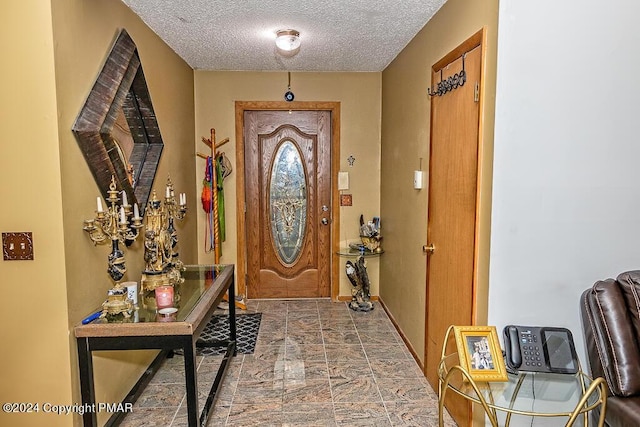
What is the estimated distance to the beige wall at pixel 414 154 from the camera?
2.06 m

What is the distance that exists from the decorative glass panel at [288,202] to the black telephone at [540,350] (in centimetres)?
303

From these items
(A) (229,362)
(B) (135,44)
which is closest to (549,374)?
(A) (229,362)

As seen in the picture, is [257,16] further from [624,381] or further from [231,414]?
[624,381]

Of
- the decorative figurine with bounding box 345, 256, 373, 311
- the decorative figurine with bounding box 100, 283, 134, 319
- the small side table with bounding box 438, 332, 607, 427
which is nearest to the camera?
the small side table with bounding box 438, 332, 607, 427

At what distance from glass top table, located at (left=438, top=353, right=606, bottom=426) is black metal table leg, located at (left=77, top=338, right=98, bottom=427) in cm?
159

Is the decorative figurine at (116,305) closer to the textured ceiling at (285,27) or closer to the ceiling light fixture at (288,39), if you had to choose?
the textured ceiling at (285,27)

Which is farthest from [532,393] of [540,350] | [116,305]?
[116,305]

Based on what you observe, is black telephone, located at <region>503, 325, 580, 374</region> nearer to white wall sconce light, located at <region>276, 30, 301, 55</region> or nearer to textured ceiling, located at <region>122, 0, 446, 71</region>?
textured ceiling, located at <region>122, 0, 446, 71</region>

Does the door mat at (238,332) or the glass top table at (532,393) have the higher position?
the glass top table at (532,393)

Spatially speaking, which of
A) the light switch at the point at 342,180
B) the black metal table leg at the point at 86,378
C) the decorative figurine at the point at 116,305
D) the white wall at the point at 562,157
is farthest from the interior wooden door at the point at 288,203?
the white wall at the point at 562,157

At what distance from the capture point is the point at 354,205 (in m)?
4.66

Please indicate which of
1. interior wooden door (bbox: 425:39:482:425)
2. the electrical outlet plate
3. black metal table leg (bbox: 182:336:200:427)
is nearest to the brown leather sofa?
interior wooden door (bbox: 425:39:482:425)

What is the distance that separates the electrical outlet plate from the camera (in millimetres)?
1940

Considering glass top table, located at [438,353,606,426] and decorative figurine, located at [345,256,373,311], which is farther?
decorative figurine, located at [345,256,373,311]
